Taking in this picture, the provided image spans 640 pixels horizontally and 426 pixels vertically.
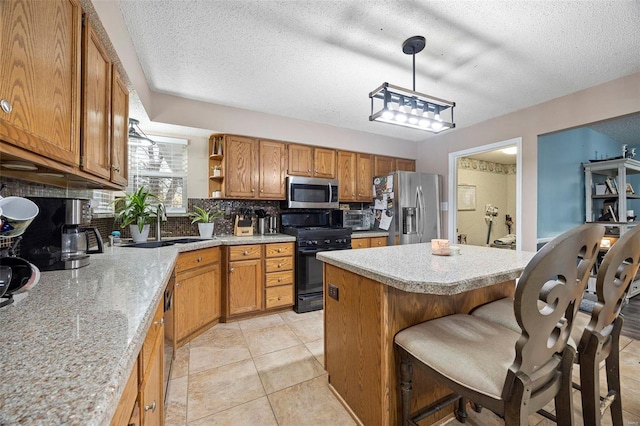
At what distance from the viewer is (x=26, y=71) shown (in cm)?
85

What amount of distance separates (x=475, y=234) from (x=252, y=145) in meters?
4.90

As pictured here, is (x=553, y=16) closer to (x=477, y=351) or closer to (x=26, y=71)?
(x=477, y=351)

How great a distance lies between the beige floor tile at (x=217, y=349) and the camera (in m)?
2.04

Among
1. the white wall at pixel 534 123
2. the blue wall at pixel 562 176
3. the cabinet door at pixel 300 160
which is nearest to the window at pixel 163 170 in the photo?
the cabinet door at pixel 300 160

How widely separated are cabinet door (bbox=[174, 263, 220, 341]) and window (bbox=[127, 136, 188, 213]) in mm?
1050

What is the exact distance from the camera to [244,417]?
1.51 m

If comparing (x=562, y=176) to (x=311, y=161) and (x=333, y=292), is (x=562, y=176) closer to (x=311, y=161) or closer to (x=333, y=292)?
(x=311, y=161)

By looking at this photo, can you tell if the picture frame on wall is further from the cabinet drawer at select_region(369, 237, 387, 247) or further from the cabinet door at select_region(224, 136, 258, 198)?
the cabinet door at select_region(224, 136, 258, 198)

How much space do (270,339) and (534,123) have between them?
375cm

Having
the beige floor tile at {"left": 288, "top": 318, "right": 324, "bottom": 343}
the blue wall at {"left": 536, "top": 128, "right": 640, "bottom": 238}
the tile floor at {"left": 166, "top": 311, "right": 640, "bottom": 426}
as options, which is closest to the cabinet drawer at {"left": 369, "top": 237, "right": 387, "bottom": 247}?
the beige floor tile at {"left": 288, "top": 318, "right": 324, "bottom": 343}

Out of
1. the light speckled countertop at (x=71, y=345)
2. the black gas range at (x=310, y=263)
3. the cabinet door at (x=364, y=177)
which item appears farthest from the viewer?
the cabinet door at (x=364, y=177)

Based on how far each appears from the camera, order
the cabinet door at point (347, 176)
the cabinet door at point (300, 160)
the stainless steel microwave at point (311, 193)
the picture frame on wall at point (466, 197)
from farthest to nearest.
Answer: the picture frame on wall at point (466, 197) → the cabinet door at point (347, 176) → the cabinet door at point (300, 160) → the stainless steel microwave at point (311, 193)

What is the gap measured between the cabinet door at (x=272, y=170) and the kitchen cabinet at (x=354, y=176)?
890 millimetres

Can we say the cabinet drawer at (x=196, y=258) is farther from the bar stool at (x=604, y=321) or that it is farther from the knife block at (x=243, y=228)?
the bar stool at (x=604, y=321)
